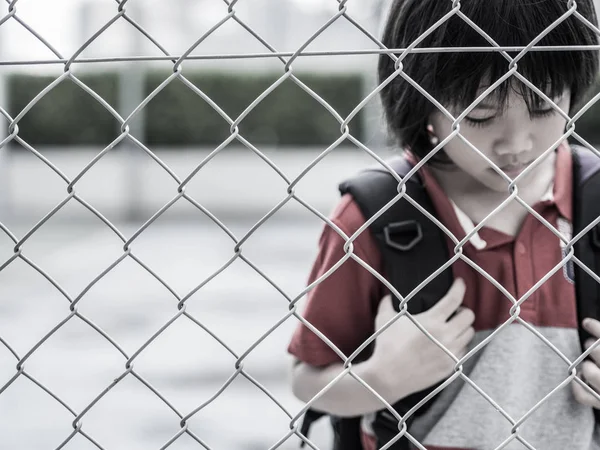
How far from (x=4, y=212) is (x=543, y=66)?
736 centimetres

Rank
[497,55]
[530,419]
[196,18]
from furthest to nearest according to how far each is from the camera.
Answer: [196,18], [530,419], [497,55]

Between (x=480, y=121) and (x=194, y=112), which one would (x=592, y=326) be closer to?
(x=480, y=121)

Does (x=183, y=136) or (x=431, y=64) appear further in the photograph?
(x=183, y=136)

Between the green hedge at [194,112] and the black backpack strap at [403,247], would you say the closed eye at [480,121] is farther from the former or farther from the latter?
the green hedge at [194,112]

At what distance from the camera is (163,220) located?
353 inches

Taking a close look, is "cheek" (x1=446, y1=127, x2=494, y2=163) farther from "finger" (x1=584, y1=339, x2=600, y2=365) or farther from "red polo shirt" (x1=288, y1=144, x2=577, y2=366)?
"finger" (x1=584, y1=339, x2=600, y2=365)

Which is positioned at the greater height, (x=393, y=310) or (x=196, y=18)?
(x=196, y=18)

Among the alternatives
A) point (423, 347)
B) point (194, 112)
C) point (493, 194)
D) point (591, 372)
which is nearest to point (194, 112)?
point (194, 112)

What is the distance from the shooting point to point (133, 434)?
300 centimetres

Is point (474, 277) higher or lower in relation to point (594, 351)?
higher

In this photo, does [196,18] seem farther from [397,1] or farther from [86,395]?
[397,1]

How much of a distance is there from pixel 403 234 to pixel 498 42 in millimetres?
326

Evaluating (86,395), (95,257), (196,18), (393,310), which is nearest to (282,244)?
(95,257)

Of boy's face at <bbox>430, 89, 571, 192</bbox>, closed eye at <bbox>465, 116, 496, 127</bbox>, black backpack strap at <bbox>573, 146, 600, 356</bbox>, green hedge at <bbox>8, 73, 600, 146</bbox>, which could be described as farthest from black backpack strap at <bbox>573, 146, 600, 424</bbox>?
green hedge at <bbox>8, 73, 600, 146</bbox>
